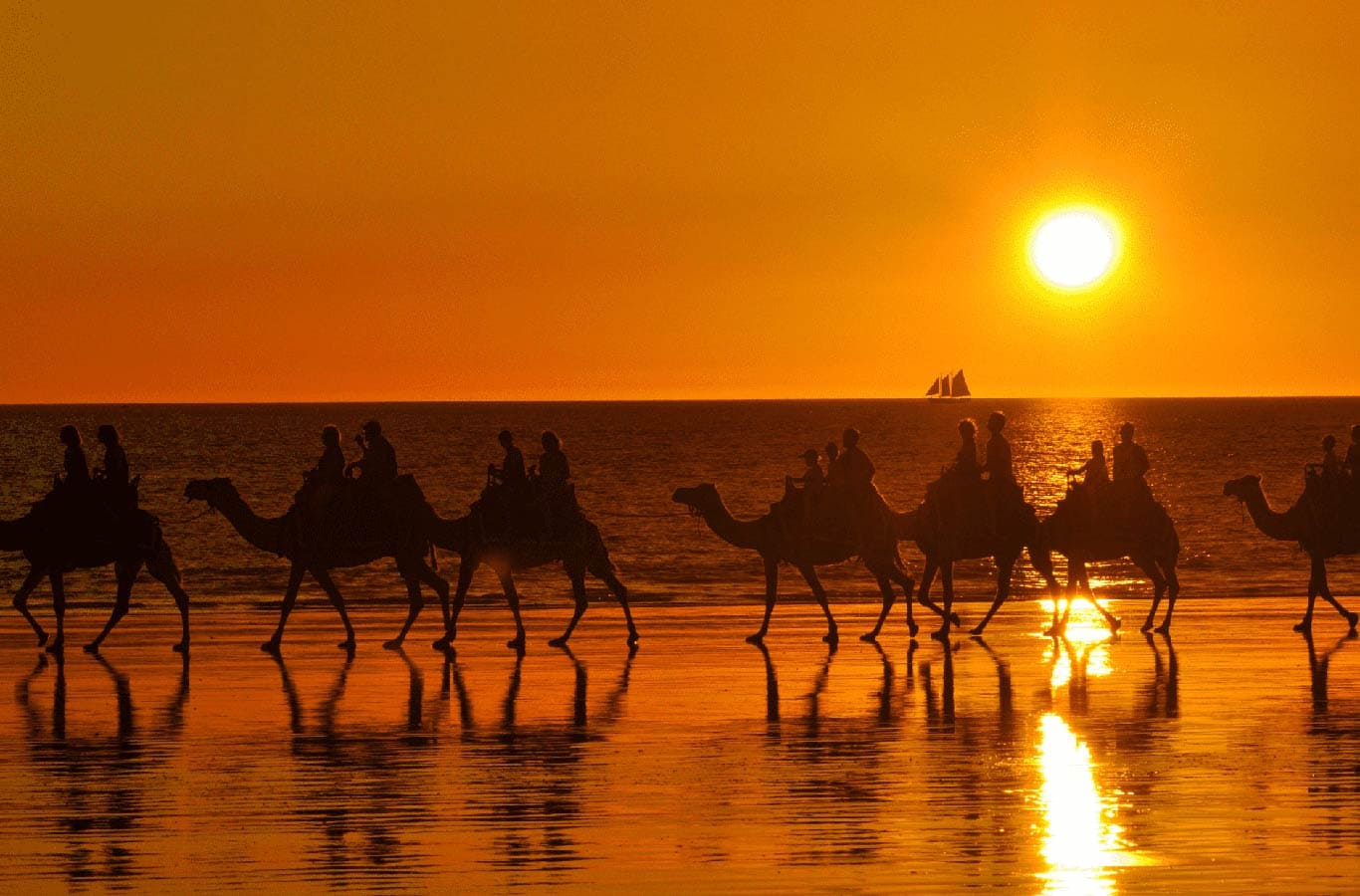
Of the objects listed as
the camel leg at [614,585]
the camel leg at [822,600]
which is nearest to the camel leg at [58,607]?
the camel leg at [614,585]

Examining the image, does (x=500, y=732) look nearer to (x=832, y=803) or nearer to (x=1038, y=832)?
(x=832, y=803)

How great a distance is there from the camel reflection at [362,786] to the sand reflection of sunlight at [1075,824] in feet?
9.36

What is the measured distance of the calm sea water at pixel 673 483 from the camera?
Answer: 38375 mm

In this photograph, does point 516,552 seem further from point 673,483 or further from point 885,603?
point 673,483

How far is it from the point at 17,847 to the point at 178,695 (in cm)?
664

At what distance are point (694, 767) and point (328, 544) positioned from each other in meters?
8.97

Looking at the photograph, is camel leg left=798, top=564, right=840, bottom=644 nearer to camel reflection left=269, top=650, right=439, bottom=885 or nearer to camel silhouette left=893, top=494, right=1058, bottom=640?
camel silhouette left=893, top=494, right=1058, bottom=640

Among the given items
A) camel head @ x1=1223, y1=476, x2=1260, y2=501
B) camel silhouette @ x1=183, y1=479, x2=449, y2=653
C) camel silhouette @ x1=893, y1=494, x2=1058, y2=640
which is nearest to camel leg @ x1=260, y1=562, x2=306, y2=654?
camel silhouette @ x1=183, y1=479, x2=449, y2=653

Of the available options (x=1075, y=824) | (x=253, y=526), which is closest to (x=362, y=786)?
(x=1075, y=824)

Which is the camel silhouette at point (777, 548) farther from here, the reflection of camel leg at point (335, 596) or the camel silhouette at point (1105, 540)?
the reflection of camel leg at point (335, 596)

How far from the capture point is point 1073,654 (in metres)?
22.0

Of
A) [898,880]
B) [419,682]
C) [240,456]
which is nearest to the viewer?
[898,880]

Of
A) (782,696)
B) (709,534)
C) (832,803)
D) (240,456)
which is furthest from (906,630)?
(240,456)

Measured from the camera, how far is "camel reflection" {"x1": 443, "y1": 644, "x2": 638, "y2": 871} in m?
12.0
